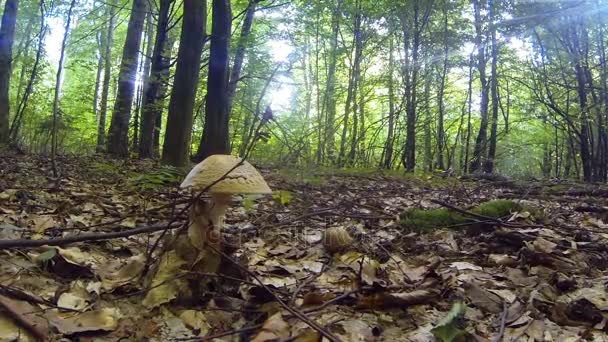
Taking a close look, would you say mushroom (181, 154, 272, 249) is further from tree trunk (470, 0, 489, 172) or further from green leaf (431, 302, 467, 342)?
tree trunk (470, 0, 489, 172)

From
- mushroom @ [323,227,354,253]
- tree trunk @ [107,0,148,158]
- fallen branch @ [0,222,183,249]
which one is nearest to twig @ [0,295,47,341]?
fallen branch @ [0,222,183,249]

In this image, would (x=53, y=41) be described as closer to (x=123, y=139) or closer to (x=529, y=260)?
(x=123, y=139)

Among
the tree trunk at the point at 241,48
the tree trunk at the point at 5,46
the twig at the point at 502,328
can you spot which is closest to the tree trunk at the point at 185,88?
the twig at the point at 502,328

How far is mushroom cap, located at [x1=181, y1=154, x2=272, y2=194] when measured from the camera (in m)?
1.82

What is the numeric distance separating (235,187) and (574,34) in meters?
11.2

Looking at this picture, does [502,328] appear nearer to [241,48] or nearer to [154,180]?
[154,180]

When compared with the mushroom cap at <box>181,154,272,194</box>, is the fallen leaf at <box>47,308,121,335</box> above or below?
below

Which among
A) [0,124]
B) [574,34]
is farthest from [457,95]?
[0,124]

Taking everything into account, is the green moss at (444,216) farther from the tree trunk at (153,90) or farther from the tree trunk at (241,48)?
the tree trunk at (241,48)

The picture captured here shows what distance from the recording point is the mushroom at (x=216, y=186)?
1.83 metres

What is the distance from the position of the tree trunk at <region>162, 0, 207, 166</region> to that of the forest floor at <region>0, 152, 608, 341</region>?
90.0 inches

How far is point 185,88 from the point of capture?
19.2 feet

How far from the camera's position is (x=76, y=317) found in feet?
5.44

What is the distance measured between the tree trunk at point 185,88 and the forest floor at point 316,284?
2.29 metres
